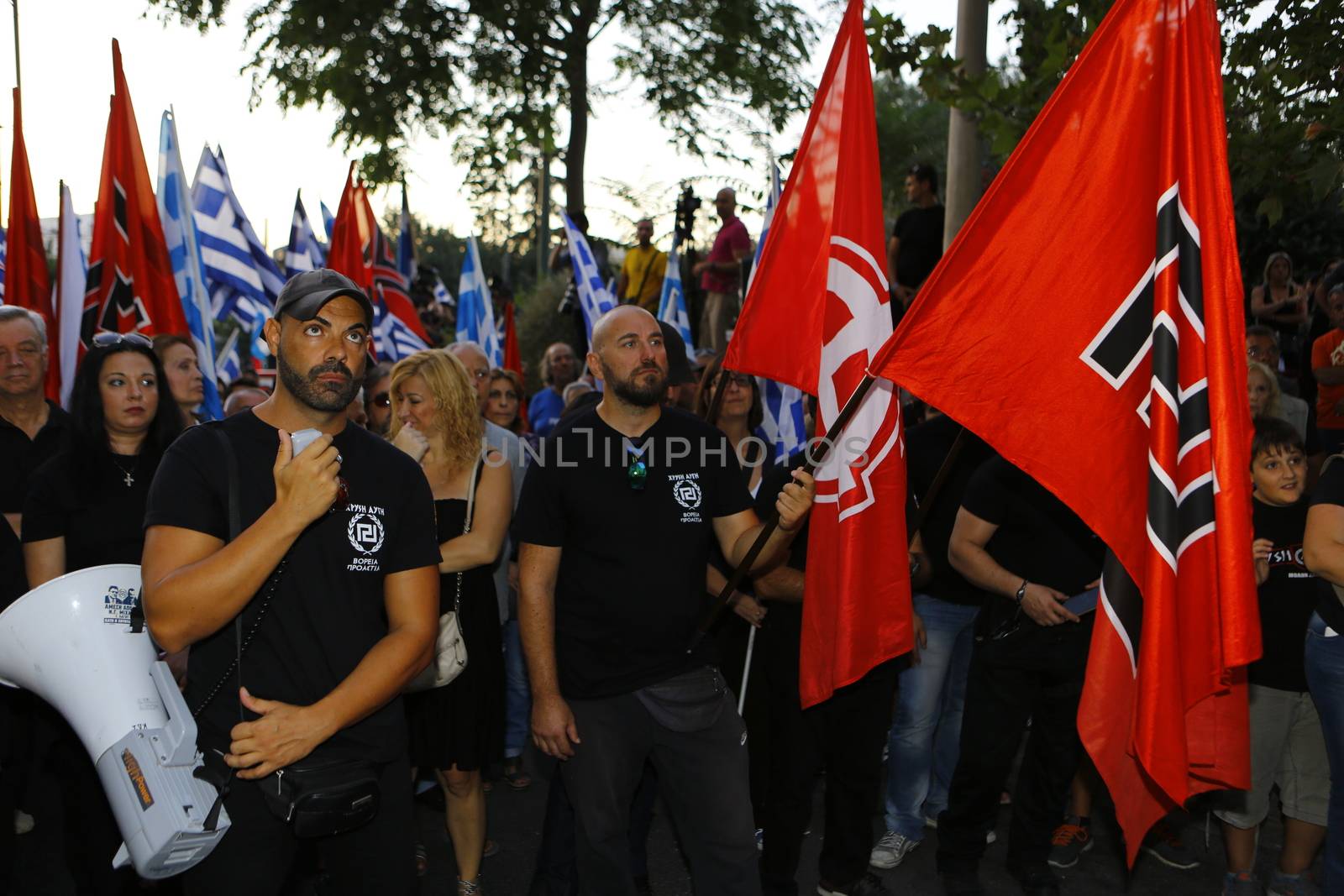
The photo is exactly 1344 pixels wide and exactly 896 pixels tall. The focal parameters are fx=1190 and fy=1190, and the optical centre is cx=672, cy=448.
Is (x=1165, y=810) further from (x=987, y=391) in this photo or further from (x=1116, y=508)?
(x=987, y=391)

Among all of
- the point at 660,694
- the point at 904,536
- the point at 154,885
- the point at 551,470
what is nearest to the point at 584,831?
the point at 660,694

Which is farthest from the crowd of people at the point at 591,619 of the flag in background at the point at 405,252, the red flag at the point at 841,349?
the flag in background at the point at 405,252

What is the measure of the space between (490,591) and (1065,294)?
2.86 meters

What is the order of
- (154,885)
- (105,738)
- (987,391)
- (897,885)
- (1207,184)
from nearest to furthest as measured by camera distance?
(105,738) < (1207,184) < (987,391) < (154,885) < (897,885)

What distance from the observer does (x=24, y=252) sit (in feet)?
24.0

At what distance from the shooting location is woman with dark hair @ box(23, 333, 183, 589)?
4141mm

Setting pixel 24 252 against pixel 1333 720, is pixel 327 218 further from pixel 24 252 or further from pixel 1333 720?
pixel 1333 720

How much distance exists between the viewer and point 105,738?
9.13 ft

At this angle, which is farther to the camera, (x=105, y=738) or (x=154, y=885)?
(x=154, y=885)

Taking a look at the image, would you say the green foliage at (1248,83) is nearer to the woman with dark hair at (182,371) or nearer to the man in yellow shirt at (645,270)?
the woman with dark hair at (182,371)

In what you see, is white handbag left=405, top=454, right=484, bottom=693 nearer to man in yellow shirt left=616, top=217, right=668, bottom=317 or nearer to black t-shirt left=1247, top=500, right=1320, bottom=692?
black t-shirt left=1247, top=500, right=1320, bottom=692

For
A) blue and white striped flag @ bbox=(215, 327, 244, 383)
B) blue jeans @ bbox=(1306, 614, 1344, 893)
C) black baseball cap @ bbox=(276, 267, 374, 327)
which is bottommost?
blue jeans @ bbox=(1306, 614, 1344, 893)

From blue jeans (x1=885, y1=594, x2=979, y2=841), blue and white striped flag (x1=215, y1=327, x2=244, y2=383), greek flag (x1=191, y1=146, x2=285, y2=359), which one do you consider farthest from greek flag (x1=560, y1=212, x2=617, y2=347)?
blue jeans (x1=885, y1=594, x2=979, y2=841)

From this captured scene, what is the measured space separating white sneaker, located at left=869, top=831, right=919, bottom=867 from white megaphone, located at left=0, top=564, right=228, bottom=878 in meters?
3.29
